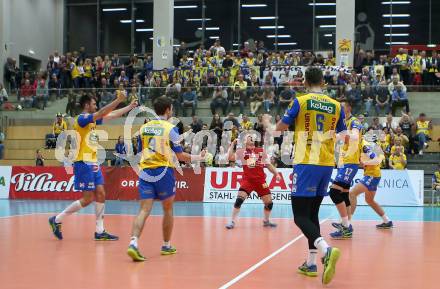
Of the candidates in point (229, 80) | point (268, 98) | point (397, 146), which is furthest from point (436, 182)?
point (229, 80)

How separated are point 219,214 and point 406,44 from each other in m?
22.4

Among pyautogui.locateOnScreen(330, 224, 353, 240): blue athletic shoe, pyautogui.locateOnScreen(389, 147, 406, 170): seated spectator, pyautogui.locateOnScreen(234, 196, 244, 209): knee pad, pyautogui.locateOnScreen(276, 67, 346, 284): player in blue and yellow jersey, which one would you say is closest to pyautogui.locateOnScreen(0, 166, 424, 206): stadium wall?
pyautogui.locateOnScreen(389, 147, 406, 170): seated spectator

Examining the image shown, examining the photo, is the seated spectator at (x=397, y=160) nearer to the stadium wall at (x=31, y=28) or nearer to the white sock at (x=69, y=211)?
the white sock at (x=69, y=211)

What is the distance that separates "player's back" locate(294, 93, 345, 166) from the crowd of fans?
658 inches

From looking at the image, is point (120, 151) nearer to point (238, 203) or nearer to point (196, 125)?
point (196, 125)

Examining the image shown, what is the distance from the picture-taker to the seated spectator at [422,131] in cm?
2405

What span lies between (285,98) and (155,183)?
16092mm

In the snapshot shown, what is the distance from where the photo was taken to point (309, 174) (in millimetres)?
7992

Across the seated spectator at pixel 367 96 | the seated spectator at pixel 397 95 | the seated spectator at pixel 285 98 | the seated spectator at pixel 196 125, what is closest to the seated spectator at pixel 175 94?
the seated spectator at pixel 196 125

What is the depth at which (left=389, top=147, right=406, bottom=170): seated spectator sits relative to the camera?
22484mm

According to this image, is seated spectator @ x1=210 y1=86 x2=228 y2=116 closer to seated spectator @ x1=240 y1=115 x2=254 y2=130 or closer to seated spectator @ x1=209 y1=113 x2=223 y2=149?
seated spectator @ x1=209 y1=113 x2=223 y2=149

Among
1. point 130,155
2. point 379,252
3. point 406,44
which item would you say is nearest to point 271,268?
point 379,252

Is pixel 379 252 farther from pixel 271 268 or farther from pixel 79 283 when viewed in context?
pixel 79 283

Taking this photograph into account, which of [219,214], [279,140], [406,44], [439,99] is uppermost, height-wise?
[406,44]
